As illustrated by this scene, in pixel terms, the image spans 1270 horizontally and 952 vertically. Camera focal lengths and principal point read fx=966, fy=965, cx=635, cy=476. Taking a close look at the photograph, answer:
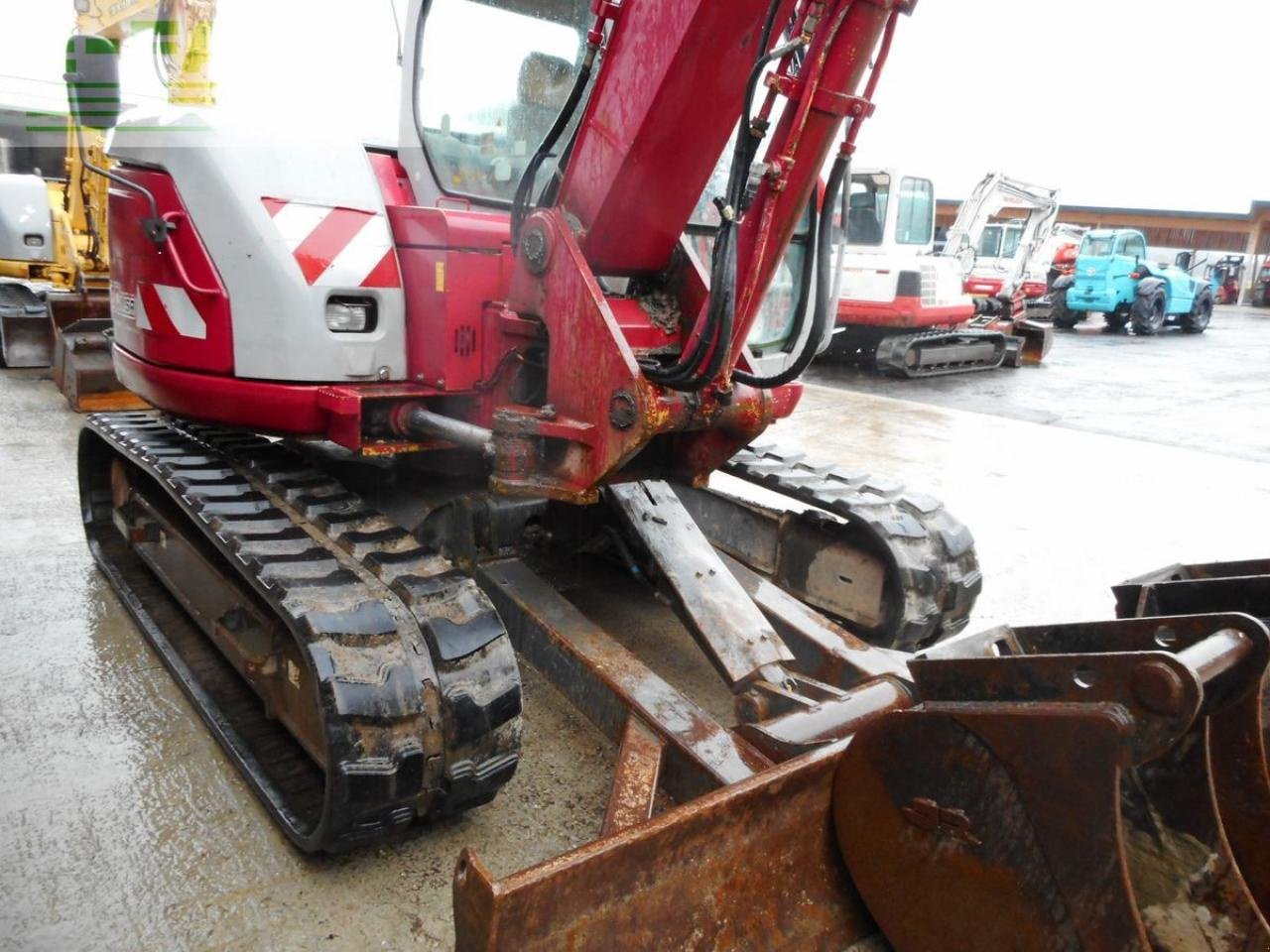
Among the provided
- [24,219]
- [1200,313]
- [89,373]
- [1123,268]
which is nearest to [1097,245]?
[1123,268]

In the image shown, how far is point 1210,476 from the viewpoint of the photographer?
6.99m

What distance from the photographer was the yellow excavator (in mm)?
6902

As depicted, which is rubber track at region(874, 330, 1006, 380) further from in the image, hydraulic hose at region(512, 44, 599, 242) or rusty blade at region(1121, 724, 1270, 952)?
rusty blade at region(1121, 724, 1270, 952)

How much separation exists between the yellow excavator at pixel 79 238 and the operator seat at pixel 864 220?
7.59 m

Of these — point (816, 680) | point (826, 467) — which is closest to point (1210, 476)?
point (826, 467)

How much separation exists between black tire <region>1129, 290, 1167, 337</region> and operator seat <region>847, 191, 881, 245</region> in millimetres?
10837

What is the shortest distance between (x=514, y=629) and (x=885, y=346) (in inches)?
392

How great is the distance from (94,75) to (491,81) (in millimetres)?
1296

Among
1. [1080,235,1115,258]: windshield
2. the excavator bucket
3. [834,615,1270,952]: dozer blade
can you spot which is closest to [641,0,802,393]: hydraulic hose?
[834,615,1270,952]: dozer blade

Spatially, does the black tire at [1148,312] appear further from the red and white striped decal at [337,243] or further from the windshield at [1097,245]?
the red and white striped decal at [337,243]

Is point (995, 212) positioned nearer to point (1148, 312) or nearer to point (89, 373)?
point (1148, 312)

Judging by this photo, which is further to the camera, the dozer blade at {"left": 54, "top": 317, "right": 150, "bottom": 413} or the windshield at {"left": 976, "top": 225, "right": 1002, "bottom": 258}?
the windshield at {"left": 976, "top": 225, "right": 1002, "bottom": 258}

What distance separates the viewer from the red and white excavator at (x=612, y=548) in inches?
66.2

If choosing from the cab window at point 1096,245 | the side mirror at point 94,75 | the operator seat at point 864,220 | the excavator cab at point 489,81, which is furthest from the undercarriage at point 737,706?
the cab window at point 1096,245
